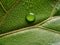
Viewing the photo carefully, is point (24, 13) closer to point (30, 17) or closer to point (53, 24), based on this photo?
point (30, 17)

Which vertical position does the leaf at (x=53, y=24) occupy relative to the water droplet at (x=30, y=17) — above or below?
below

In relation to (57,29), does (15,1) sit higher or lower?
higher

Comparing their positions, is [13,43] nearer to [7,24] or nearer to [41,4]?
[7,24]

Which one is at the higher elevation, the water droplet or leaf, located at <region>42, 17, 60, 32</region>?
the water droplet

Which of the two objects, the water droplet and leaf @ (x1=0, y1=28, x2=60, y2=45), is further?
the water droplet

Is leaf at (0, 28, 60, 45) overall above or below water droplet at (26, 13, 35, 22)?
below

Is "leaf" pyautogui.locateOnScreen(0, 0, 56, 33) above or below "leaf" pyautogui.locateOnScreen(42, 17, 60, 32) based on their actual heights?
above

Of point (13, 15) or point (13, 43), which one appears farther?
point (13, 15)

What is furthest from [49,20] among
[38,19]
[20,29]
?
[20,29]

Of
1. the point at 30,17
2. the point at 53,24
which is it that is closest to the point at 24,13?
the point at 30,17

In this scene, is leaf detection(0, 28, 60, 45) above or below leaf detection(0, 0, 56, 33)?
below

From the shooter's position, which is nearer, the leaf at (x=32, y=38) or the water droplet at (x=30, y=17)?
the leaf at (x=32, y=38)
